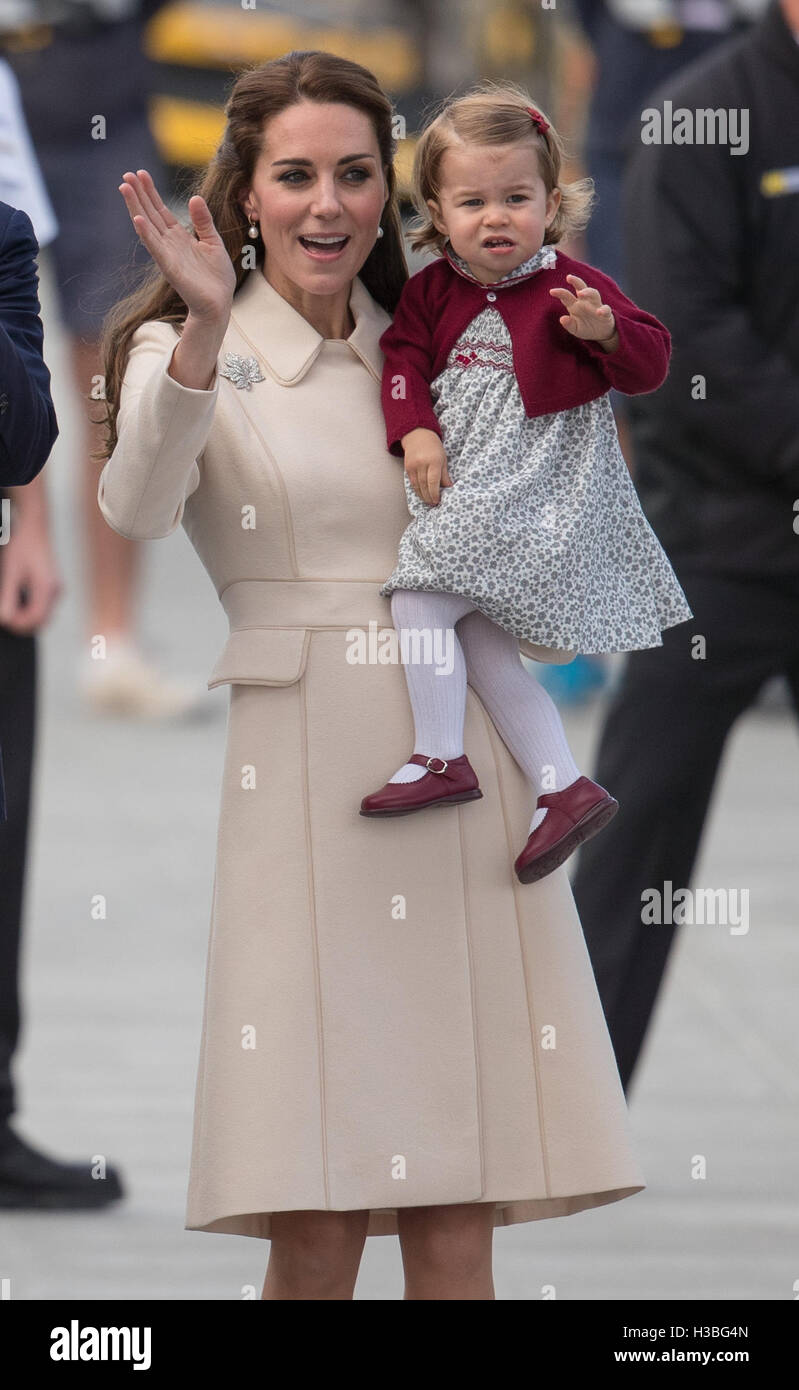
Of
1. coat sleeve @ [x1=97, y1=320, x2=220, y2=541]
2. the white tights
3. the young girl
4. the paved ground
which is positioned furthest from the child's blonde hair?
the paved ground

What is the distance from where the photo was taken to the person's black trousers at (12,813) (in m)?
4.23

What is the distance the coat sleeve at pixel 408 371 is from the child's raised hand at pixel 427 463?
0.6 inches

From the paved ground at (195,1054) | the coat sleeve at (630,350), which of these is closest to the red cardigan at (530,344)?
the coat sleeve at (630,350)

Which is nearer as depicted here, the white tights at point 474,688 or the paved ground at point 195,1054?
the white tights at point 474,688

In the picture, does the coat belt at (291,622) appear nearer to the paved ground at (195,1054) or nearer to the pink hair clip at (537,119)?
the pink hair clip at (537,119)

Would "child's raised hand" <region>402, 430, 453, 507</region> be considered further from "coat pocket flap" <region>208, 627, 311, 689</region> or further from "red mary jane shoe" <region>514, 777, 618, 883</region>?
"red mary jane shoe" <region>514, 777, 618, 883</region>

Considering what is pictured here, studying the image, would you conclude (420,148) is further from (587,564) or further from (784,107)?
(784,107)

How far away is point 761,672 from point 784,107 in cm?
97

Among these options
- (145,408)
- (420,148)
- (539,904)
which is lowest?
(539,904)

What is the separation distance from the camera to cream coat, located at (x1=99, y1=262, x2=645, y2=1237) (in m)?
2.89

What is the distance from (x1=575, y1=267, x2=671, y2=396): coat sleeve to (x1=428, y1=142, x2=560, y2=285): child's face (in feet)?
0.33

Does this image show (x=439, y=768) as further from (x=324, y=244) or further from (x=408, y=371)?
(x=324, y=244)

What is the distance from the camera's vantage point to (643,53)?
27.7 feet
